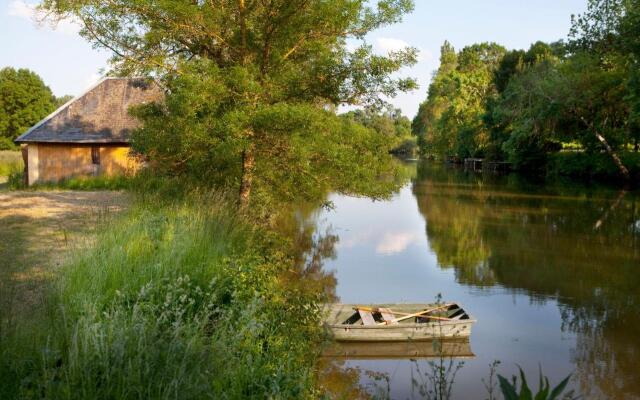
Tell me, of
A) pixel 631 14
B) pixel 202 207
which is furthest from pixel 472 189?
pixel 202 207

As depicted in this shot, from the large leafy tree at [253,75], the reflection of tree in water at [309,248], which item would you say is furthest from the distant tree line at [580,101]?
the large leafy tree at [253,75]

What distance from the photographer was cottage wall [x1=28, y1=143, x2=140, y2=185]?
26.8 meters

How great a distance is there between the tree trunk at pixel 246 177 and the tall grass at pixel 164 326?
3.87 m

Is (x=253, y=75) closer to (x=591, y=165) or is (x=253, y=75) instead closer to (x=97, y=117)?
(x=97, y=117)

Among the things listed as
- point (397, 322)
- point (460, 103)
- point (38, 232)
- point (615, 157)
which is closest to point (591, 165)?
point (615, 157)

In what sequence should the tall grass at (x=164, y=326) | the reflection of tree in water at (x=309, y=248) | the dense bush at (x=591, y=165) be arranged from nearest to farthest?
1. the tall grass at (x=164, y=326)
2. the reflection of tree in water at (x=309, y=248)
3. the dense bush at (x=591, y=165)

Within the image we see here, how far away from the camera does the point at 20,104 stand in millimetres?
67438

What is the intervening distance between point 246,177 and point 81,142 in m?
14.5

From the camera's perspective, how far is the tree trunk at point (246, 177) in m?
14.8

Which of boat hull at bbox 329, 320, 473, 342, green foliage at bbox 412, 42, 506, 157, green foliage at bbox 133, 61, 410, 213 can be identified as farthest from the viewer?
green foliage at bbox 412, 42, 506, 157

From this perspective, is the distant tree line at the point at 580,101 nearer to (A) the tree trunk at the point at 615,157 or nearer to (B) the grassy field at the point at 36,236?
(A) the tree trunk at the point at 615,157

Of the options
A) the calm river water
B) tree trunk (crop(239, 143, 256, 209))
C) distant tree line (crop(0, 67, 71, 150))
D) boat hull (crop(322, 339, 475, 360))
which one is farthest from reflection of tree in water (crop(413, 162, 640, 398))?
distant tree line (crop(0, 67, 71, 150))

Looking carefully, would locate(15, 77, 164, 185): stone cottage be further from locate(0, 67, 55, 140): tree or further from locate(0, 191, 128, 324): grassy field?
locate(0, 67, 55, 140): tree

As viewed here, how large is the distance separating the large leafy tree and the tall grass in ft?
9.20
